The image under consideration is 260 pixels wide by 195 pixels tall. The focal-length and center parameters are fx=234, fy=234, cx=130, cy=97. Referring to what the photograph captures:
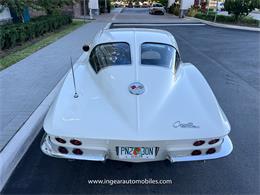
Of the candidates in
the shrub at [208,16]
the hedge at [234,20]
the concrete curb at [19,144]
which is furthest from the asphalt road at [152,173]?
the shrub at [208,16]

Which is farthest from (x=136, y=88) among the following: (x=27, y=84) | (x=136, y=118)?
(x=27, y=84)

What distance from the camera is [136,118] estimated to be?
8.31 feet

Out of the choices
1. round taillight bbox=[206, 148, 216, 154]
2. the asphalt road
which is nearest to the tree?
the asphalt road

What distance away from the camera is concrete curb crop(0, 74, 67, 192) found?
288 cm

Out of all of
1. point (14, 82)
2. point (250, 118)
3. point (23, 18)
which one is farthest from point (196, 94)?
point (23, 18)

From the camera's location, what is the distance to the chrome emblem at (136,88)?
2.80 m

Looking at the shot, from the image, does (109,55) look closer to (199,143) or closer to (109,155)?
(109,155)

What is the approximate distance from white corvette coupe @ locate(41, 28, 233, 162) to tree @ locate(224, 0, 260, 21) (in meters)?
18.9

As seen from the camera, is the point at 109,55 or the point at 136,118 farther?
the point at 109,55

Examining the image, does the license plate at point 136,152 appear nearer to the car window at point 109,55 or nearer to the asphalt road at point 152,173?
the asphalt road at point 152,173

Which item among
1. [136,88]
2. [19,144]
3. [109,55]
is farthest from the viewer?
[109,55]

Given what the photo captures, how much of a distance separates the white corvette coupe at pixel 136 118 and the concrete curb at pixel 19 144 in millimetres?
572

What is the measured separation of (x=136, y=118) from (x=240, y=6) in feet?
66.2

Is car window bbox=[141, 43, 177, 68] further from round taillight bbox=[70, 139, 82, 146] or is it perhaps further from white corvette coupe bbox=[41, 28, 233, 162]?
round taillight bbox=[70, 139, 82, 146]
